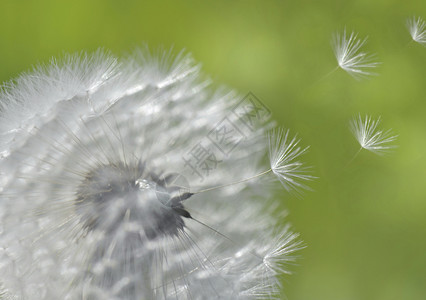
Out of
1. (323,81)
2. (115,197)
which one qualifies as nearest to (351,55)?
(323,81)

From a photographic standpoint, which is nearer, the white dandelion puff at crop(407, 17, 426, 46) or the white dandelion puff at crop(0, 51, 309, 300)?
the white dandelion puff at crop(0, 51, 309, 300)

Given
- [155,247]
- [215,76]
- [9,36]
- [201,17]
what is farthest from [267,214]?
[9,36]

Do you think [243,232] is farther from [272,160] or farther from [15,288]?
[15,288]


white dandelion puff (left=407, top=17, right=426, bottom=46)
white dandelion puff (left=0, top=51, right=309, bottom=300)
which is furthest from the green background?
white dandelion puff (left=0, top=51, right=309, bottom=300)

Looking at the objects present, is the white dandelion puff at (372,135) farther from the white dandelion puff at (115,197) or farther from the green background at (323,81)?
the white dandelion puff at (115,197)

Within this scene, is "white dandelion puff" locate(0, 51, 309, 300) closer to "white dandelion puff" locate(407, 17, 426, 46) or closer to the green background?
the green background

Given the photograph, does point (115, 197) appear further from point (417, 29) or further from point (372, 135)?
point (417, 29)

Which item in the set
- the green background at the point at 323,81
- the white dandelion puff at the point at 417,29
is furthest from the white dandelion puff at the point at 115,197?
the white dandelion puff at the point at 417,29
